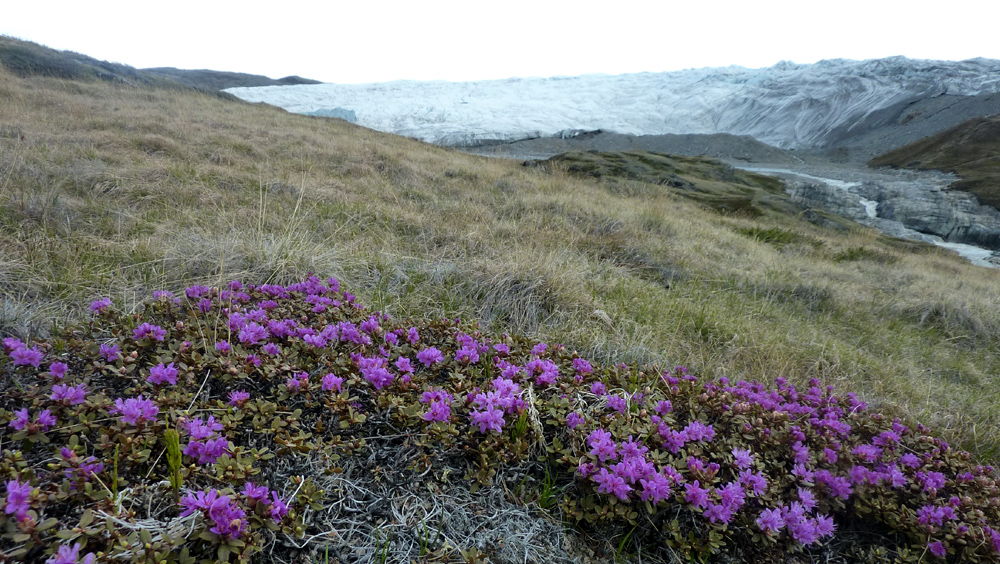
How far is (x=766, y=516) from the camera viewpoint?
1716 mm

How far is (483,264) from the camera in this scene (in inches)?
162

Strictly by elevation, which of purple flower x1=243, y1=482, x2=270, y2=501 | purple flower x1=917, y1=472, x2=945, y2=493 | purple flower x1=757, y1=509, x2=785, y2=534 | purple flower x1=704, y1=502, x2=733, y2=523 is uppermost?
purple flower x1=243, y1=482, x2=270, y2=501

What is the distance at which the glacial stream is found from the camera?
18906mm

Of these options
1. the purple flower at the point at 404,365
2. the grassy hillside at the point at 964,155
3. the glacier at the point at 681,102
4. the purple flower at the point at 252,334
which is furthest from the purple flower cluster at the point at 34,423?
the glacier at the point at 681,102

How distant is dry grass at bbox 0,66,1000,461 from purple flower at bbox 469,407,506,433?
4.49 ft

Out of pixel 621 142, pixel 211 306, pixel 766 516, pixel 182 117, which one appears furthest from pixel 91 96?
pixel 621 142

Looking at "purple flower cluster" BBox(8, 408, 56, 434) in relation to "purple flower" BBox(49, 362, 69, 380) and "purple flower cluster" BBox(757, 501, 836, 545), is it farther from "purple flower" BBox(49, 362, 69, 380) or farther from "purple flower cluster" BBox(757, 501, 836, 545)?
"purple flower cluster" BBox(757, 501, 836, 545)

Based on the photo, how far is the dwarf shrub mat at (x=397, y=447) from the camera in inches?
53.2

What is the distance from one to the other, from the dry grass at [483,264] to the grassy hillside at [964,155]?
1166 inches

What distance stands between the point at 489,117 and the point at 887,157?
3744cm

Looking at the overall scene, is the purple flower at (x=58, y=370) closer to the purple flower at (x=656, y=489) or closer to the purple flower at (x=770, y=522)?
the purple flower at (x=656, y=489)

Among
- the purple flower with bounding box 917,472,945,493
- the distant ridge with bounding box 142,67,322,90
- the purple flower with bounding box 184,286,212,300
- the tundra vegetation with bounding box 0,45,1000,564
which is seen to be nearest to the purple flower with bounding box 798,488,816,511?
the tundra vegetation with bounding box 0,45,1000,564

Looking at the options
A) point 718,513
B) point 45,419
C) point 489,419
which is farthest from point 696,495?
point 45,419

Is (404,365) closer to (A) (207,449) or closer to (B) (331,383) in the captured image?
(B) (331,383)
